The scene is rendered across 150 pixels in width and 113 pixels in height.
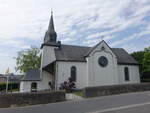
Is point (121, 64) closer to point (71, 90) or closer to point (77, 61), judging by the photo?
point (77, 61)

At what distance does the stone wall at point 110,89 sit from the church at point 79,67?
21.7ft

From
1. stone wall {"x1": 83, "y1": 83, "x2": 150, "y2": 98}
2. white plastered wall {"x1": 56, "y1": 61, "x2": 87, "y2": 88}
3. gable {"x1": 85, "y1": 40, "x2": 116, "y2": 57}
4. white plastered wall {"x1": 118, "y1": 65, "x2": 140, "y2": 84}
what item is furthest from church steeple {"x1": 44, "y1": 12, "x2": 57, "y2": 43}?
stone wall {"x1": 83, "y1": 83, "x2": 150, "y2": 98}

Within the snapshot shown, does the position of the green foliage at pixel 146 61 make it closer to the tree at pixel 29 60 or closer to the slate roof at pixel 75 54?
the slate roof at pixel 75 54

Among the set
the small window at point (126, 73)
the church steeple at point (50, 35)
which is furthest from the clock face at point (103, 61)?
the church steeple at point (50, 35)

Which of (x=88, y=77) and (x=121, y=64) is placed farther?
(x=121, y=64)

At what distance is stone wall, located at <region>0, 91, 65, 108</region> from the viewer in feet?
45.5

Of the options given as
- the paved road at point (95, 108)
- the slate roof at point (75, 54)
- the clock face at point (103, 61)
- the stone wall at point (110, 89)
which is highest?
the slate roof at point (75, 54)

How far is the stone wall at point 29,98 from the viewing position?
13867 millimetres

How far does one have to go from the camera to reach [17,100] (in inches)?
554

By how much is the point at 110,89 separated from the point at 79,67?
8.93 m

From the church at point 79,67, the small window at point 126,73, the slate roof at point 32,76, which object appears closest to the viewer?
the church at point 79,67

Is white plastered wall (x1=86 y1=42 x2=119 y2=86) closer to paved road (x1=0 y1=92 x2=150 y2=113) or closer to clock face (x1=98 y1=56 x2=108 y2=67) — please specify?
clock face (x1=98 y1=56 x2=108 y2=67)

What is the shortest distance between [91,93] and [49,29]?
60.2ft

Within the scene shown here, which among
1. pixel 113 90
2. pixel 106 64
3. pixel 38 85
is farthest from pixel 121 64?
pixel 38 85
